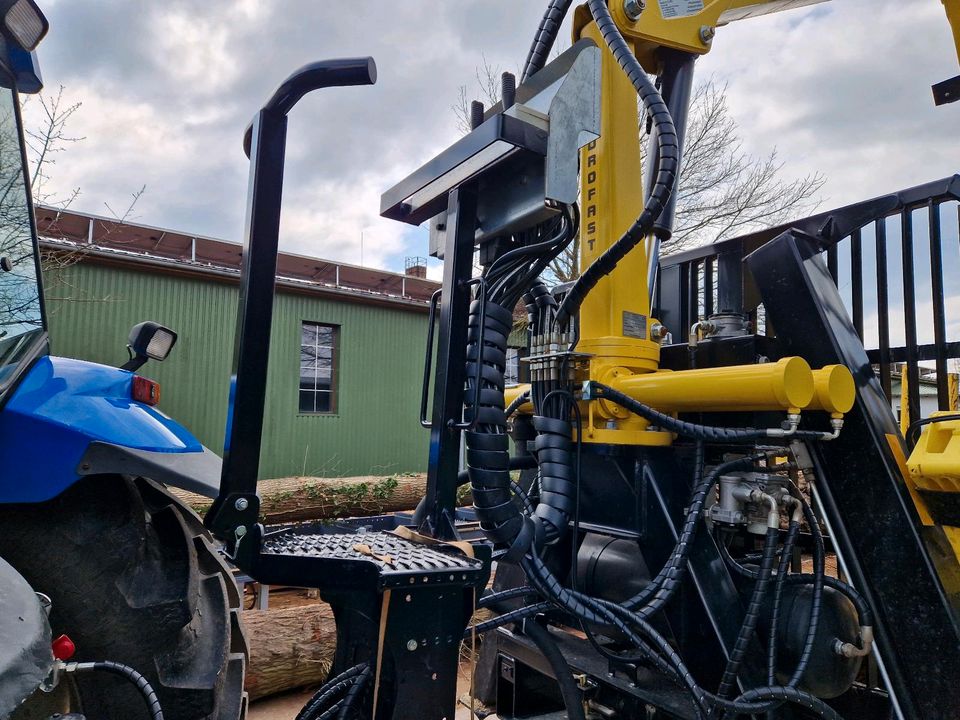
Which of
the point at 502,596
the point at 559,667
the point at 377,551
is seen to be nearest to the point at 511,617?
the point at 502,596

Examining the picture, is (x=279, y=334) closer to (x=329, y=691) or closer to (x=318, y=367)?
(x=318, y=367)

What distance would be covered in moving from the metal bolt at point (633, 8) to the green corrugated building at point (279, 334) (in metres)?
8.79

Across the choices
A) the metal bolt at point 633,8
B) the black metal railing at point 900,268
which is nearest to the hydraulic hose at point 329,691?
the black metal railing at point 900,268

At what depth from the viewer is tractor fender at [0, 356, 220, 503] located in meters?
1.59

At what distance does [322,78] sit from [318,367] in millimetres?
11788

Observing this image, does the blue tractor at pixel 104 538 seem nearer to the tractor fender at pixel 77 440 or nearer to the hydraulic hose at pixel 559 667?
the tractor fender at pixel 77 440

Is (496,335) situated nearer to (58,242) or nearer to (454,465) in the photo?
(454,465)

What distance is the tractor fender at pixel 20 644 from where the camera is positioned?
2.79 ft

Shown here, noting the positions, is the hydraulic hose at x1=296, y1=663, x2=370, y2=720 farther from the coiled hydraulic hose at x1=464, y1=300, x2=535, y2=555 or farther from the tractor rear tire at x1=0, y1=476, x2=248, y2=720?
the coiled hydraulic hose at x1=464, y1=300, x2=535, y2=555

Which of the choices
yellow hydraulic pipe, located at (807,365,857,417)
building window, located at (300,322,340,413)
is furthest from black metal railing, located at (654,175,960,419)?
building window, located at (300,322,340,413)

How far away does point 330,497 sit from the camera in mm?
6695

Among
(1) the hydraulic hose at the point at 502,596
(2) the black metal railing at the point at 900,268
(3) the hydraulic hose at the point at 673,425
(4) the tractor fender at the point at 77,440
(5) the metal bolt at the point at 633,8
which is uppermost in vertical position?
(5) the metal bolt at the point at 633,8

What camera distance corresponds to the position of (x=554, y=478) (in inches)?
84.4

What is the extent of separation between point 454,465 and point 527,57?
1.69 meters
